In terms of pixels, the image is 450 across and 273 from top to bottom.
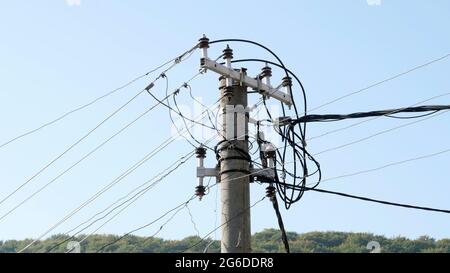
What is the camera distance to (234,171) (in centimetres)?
1070

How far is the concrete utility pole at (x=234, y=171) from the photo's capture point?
10.2 m

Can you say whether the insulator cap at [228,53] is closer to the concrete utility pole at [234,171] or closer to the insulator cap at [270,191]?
the concrete utility pole at [234,171]

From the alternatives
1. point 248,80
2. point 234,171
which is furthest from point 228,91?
point 234,171

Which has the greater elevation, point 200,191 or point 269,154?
point 269,154

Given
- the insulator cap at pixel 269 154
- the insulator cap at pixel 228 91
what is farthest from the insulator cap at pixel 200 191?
the insulator cap at pixel 228 91

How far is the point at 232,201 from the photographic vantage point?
410 inches

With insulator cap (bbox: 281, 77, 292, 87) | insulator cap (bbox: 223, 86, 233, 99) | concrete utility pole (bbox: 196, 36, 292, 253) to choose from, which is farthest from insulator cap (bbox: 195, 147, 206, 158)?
insulator cap (bbox: 281, 77, 292, 87)

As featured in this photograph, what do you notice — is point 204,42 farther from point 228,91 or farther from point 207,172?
point 207,172

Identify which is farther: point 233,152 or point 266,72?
point 266,72

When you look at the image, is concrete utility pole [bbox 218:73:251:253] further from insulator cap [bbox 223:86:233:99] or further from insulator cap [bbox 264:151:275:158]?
insulator cap [bbox 264:151:275:158]

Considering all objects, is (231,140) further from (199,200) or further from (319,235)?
(319,235)
